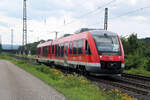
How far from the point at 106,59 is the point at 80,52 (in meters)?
2.74

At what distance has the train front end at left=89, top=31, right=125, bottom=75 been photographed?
15.1 m

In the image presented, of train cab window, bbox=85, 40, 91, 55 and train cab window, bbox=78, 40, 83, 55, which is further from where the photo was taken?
train cab window, bbox=78, 40, 83, 55

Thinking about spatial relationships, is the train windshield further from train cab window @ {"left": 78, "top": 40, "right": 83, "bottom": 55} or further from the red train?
train cab window @ {"left": 78, "top": 40, "right": 83, "bottom": 55}

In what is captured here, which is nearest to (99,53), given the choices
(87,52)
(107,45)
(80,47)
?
(107,45)

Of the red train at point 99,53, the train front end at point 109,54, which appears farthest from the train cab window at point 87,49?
the train front end at point 109,54

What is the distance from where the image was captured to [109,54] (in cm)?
1530

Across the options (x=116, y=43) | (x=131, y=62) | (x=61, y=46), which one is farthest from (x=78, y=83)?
(x=131, y=62)

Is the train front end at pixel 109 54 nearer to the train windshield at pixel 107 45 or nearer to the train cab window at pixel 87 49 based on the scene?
the train windshield at pixel 107 45

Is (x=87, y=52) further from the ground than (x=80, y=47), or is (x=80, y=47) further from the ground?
(x=80, y=47)

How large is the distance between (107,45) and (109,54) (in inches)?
25.6

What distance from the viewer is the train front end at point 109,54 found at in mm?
15132

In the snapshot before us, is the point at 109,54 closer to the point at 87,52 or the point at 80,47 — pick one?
the point at 87,52

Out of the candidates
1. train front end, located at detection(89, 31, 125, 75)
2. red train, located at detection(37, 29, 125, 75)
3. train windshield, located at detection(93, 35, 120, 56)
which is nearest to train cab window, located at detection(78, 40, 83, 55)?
red train, located at detection(37, 29, 125, 75)

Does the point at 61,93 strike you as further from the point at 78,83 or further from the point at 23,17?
the point at 23,17
